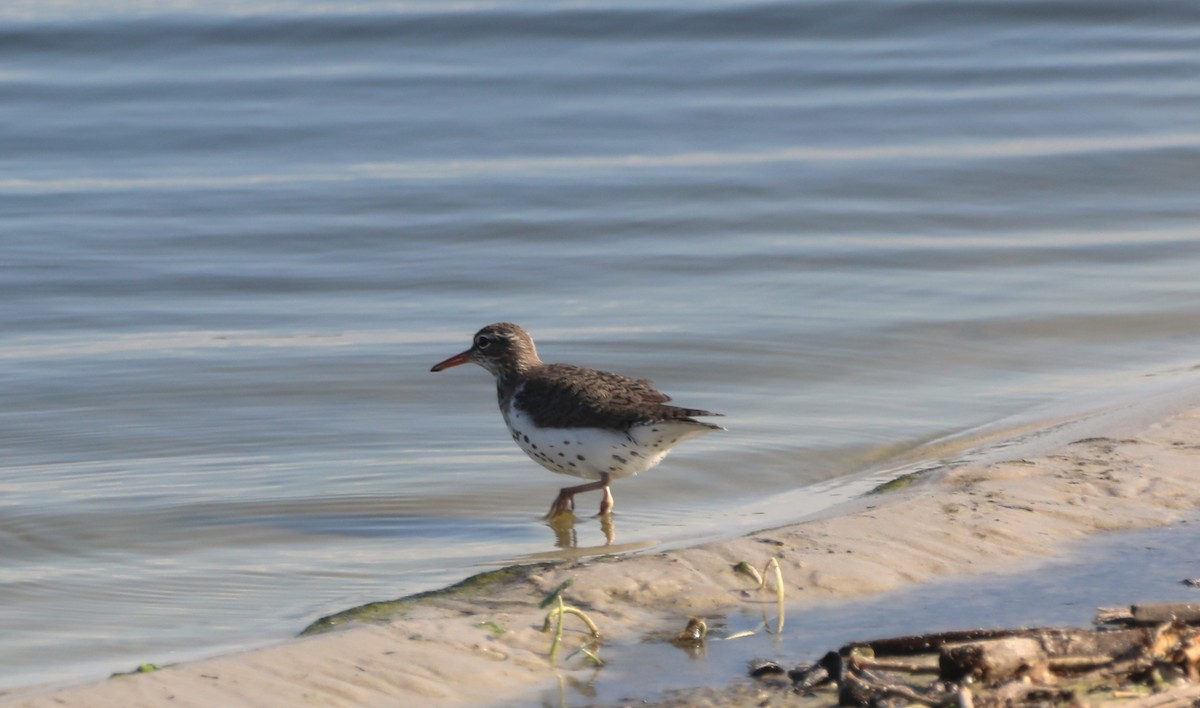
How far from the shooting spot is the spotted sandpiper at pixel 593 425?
7723 millimetres

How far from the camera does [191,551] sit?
7289 mm

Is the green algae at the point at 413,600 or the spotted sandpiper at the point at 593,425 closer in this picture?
the green algae at the point at 413,600

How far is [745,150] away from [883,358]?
655cm

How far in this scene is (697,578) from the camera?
569 cm

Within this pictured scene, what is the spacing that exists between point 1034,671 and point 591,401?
3837 millimetres

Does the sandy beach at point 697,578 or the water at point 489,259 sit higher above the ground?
the water at point 489,259

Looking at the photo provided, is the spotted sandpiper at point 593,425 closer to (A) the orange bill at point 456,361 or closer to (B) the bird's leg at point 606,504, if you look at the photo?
(B) the bird's leg at point 606,504

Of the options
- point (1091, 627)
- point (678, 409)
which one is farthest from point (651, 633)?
point (678, 409)

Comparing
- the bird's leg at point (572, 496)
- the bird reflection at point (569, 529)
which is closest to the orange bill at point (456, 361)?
the bird's leg at point (572, 496)

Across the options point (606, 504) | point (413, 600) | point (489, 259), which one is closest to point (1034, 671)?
point (413, 600)

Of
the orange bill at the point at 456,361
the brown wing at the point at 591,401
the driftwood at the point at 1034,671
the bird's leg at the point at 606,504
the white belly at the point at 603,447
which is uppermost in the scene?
the orange bill at the point at 456,361

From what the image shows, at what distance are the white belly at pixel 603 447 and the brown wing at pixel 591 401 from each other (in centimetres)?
5

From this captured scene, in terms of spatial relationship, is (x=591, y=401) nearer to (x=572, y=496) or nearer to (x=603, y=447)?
(x=603, y=447)

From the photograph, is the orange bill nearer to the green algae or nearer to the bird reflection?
the bird reflection
